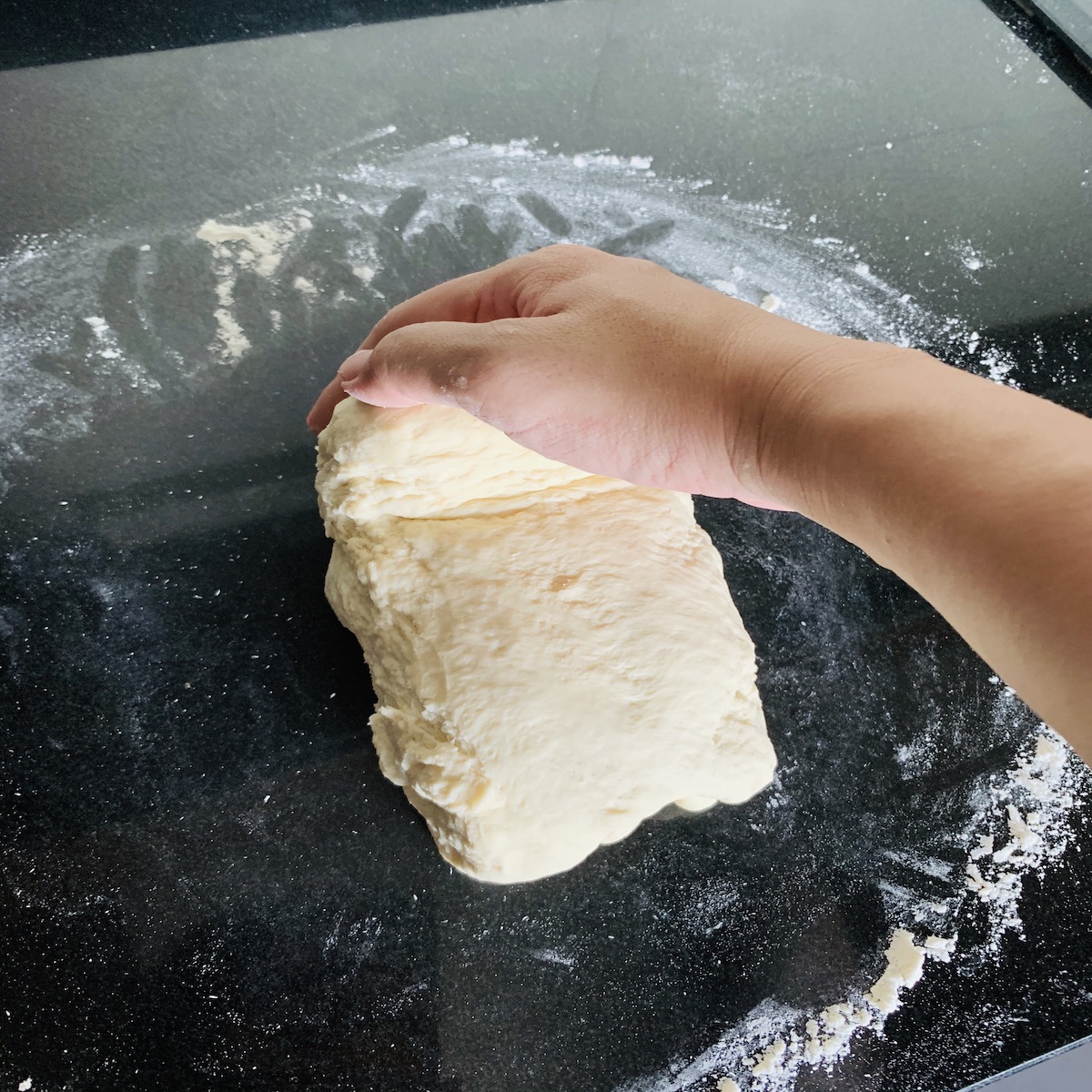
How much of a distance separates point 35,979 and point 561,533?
959 mm

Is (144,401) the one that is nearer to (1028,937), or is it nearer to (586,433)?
(586,433)

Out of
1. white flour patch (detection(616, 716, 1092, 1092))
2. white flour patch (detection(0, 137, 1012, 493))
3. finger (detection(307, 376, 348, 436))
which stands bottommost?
white flour patch (detection(616, 716, 1092, 1092))

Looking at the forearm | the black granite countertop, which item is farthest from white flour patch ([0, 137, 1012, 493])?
the forearm

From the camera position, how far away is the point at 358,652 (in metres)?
1.26

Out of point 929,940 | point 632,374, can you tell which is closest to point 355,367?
point 632,374

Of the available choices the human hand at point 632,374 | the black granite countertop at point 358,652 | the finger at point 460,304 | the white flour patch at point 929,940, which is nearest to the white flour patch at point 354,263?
the black granite countertop at point 358,652

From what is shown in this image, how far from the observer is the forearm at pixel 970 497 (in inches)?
22.8

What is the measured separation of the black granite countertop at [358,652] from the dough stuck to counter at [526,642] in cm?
22

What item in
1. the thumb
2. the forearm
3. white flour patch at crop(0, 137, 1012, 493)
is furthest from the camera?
white flour patch at crop(0, 137, 1012, 493)

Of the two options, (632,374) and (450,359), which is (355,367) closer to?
(450,359)

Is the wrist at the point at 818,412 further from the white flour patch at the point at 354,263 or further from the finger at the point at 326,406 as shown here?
the white flour patch at the point at 354,263

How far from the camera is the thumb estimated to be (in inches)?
33.0

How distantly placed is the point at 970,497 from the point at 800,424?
7.0 inches

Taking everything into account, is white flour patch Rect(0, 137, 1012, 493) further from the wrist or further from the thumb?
the wrist
